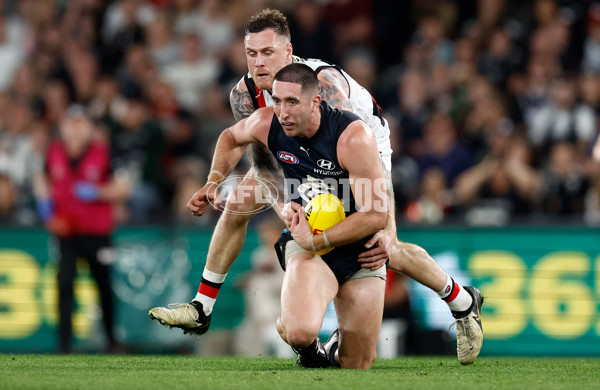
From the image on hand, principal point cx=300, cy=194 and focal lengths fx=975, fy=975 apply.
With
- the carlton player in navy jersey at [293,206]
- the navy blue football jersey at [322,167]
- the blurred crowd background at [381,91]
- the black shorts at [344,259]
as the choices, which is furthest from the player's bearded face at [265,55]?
the blurred crowd background at [381,91]

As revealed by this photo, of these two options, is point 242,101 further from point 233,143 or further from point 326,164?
point 326,164

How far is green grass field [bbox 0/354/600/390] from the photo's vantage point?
579 cm

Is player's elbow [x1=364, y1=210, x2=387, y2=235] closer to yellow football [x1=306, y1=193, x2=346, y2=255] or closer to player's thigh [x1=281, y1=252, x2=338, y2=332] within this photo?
yellow football [x1=306, y1=193, x2=346, y2=255]

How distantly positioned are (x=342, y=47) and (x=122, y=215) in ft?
12.9

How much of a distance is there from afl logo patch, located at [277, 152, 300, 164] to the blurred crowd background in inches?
169

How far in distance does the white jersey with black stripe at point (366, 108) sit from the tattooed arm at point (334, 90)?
6cm

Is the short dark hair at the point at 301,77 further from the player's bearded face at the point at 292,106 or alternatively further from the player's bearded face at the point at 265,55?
the player's bearded face at the point at 265,55

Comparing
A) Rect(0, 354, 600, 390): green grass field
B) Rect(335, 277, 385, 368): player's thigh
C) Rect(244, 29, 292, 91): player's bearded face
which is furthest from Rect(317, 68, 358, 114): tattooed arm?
Rect(0, 354, 600, 390): green grass field

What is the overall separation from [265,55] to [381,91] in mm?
5941

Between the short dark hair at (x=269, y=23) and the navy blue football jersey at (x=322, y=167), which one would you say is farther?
the short dark hair at (x=269, y=23)

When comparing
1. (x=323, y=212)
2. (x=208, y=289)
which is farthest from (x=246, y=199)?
(x=323, y=212)

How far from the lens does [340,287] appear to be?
23.5 ft

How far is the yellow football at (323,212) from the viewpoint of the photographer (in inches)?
269

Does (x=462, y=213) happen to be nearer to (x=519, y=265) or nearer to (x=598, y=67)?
(x=519, y=265)
